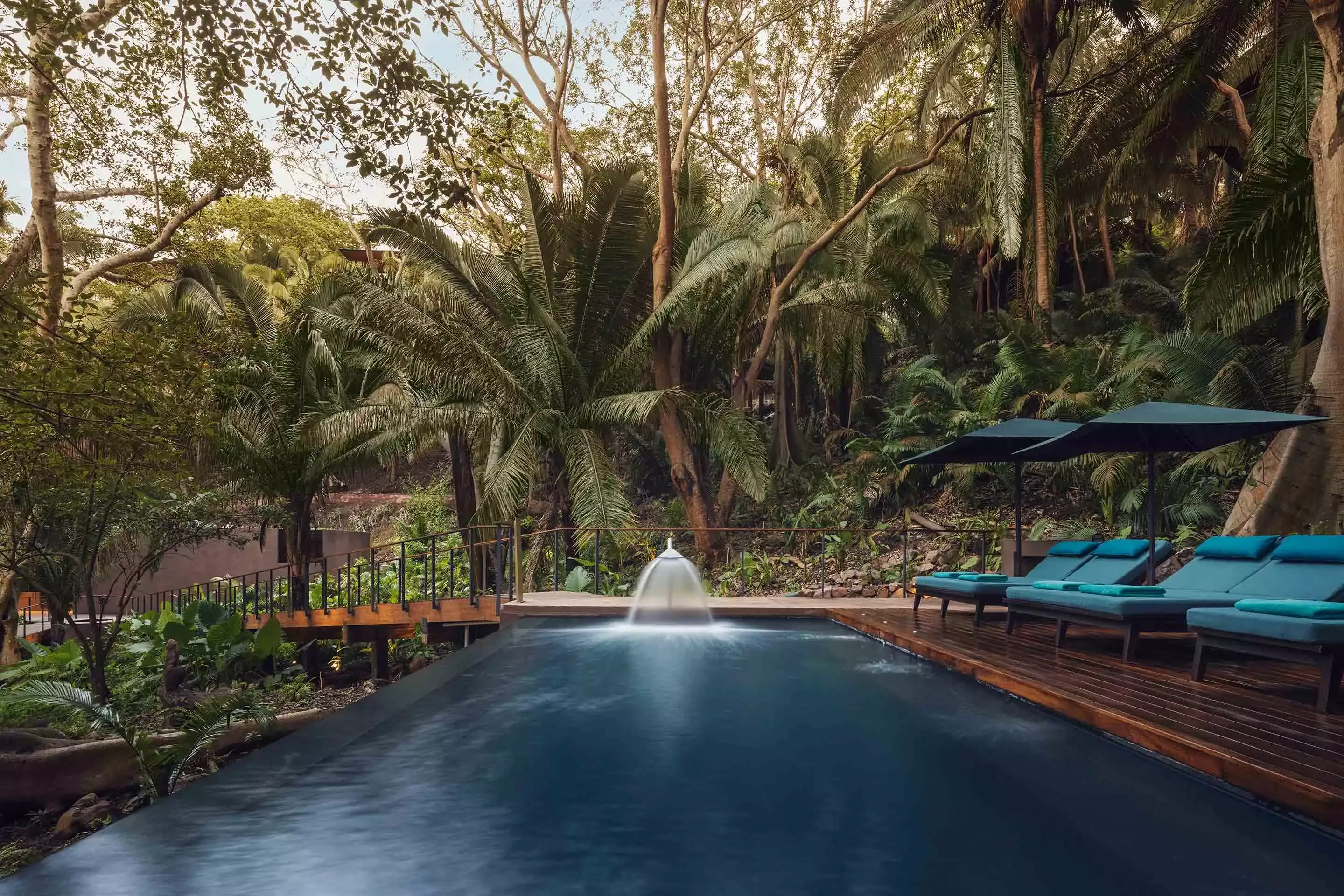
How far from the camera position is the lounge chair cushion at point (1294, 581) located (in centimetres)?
527

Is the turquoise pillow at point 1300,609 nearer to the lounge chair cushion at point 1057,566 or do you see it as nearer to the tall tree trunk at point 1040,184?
the lounge chair cushion at point 1057,566

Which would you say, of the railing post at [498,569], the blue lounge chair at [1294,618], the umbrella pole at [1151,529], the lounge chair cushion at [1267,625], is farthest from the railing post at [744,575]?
the lounge chair cushion at [1267,625]

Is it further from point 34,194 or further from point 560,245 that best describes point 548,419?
point 34,194

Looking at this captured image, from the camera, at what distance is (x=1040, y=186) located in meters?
14.6

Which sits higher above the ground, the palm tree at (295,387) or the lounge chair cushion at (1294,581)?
the palm tree at (295,387)

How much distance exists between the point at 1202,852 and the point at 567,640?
621 cm

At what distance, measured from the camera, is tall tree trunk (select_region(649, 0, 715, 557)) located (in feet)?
48.7

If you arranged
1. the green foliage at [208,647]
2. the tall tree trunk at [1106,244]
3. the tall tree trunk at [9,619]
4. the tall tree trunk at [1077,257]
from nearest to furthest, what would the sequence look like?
the green foliage at [208,647], the tall tree trunk at [9,619], the tall tree trunk at [1106,244], the tall tree trunk at [1077,257]

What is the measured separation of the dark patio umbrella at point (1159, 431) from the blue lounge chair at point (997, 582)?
92 cm

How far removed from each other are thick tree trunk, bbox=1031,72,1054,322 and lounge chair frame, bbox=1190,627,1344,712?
36.4 ft

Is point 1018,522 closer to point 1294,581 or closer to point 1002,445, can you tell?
point 1002,445

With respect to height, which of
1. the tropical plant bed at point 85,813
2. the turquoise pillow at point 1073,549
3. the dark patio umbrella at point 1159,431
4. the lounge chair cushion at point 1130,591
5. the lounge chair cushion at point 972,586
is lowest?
the tropical plant bed at point 85,813

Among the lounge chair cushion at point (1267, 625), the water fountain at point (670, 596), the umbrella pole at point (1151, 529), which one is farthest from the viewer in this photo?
the water fountain at point (670, 596)

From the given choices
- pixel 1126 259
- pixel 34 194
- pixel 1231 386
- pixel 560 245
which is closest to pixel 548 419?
pixel 560 245
